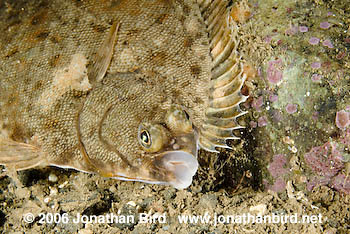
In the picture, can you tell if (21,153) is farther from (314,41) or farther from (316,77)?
(314,41)

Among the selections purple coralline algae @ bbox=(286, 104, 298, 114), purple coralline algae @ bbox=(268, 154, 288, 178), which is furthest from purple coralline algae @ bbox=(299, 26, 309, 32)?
purple coralline algae @ bbox=(268, 154, 288, 178)

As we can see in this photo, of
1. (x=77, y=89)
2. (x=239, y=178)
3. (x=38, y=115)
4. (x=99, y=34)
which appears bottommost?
(x=239, y=178)

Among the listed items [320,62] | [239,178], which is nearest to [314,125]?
[320,62]

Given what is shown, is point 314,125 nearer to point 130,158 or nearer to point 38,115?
point 130,158

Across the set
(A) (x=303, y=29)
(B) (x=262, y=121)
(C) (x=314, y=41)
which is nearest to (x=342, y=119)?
(B) (x=262, y=121)

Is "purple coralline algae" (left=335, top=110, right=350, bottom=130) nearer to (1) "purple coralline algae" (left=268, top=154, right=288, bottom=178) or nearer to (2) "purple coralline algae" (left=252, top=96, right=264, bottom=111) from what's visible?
(1) "purple coralline algae" (left=268, top=154, right=288, bottom=178)

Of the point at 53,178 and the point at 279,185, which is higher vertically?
the point at 279,185
